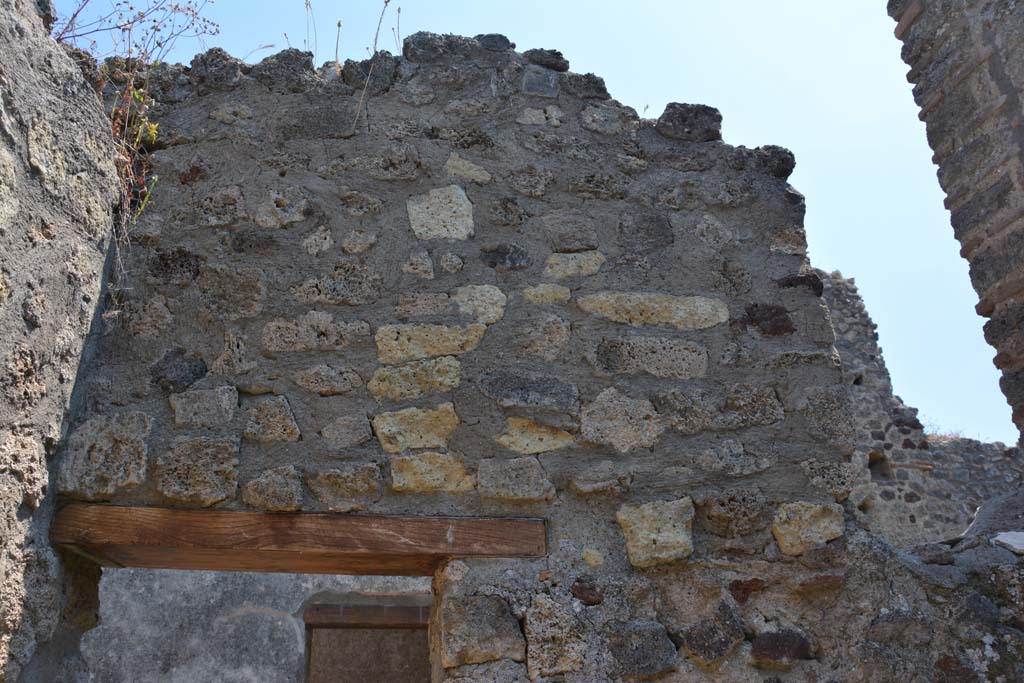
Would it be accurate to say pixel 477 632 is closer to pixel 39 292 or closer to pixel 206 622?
pixel 39 292

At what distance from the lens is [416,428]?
2.49m

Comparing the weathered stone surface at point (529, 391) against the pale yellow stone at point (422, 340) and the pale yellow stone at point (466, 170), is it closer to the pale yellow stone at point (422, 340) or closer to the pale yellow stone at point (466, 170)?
the pale yellow stone at point (422, 340)

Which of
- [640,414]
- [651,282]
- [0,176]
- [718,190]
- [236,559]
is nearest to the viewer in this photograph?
[0,176]

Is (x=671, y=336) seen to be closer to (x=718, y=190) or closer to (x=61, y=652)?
(x=718, y=190)

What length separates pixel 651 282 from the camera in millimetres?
→ 2791

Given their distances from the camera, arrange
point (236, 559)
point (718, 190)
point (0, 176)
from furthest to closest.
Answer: point (718, 190), point (236, 559), point (0, 176)

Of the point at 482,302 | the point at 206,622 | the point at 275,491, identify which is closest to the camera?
the point at 275,491

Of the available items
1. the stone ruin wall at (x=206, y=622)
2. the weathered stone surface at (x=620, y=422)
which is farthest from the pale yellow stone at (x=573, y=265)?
the stone ruin wall at (x=206, y=622)

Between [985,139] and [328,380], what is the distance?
2169 millimetres

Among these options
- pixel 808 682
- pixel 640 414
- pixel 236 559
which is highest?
pixel 640 414

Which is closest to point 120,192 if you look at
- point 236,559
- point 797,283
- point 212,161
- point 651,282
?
point 212,161

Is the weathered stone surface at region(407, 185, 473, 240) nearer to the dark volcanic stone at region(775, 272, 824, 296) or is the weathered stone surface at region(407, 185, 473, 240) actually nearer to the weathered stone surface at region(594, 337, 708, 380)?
the weathered stone surface at region(594, 337, 708, 380)

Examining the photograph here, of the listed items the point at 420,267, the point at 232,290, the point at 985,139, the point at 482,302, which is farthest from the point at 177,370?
the point at 985,139

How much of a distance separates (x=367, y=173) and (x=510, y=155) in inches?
17.6
